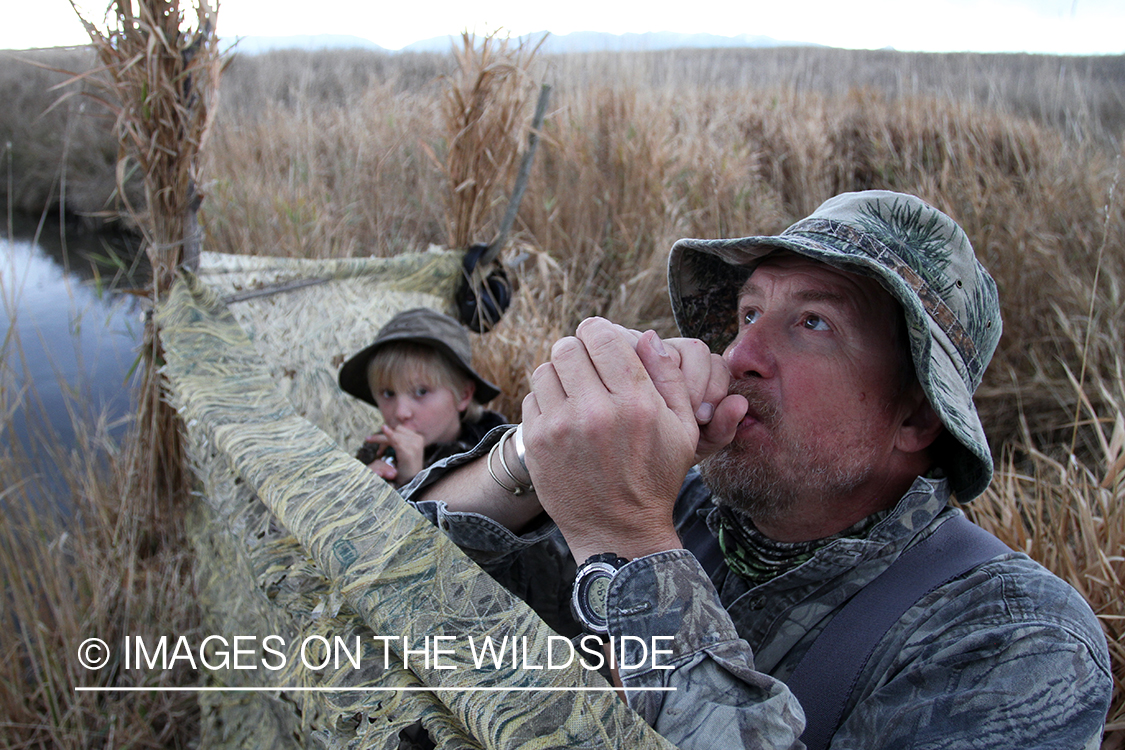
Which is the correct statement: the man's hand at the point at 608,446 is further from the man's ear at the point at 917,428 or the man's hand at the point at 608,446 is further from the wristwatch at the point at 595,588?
the man's ear at the point at 917,428

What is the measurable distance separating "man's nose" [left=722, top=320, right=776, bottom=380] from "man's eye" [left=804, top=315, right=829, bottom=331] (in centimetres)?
7

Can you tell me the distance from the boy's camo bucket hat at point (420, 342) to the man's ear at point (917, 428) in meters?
1.48

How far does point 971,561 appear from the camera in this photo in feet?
3.48

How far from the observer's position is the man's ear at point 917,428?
123 centimetres

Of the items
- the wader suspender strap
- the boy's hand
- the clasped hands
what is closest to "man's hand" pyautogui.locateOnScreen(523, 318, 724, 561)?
the clasped hands

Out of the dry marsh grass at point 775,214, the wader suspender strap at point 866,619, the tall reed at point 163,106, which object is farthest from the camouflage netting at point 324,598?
the dry marsh grass at point 775,214

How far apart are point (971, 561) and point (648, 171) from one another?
365 centimetres

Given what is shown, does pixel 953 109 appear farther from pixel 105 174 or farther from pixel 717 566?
pixel 105 174

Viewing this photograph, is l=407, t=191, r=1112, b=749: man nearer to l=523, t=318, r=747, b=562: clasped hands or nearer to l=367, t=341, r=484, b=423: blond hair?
l=523, t=318, r=747, b=562: clasped hands

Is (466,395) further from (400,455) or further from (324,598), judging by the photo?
(324,598)

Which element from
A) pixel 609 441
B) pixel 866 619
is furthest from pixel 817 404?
pixel 609 441

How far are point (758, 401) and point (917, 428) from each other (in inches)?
11.8

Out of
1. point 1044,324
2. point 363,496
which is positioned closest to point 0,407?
point 363,496

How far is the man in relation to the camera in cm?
85
